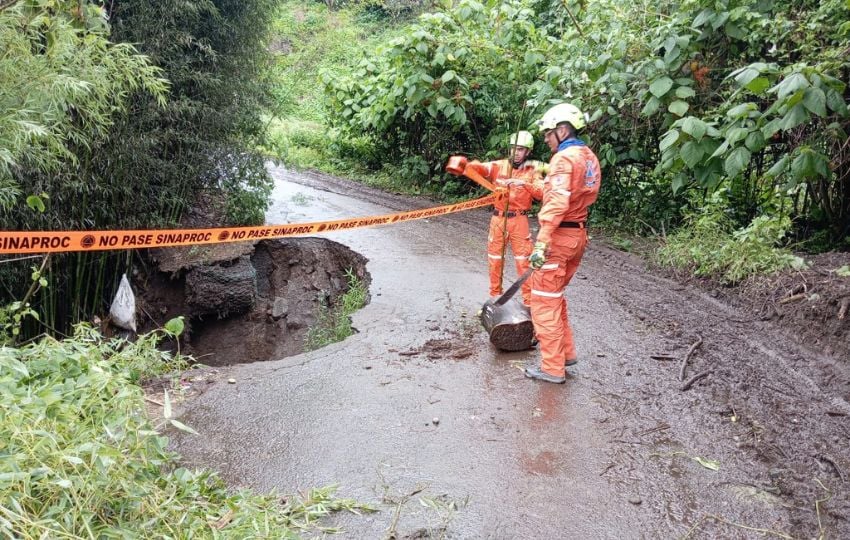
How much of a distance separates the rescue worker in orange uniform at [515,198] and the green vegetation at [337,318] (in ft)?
4.90

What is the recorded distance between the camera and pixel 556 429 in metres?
3.98

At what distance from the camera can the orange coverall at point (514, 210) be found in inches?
224

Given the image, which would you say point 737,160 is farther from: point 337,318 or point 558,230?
point 337,318

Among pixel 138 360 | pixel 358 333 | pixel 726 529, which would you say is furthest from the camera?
pixel 358 333

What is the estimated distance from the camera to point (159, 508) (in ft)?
7.96

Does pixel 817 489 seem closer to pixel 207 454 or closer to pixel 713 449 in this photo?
pixel 713 449

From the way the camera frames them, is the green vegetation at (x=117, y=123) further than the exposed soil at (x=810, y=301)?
No

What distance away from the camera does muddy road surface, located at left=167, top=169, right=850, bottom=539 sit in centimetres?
315

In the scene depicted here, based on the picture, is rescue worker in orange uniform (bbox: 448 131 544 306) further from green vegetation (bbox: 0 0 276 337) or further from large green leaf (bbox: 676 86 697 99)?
green vegetation (bbox: 0 0 276 337)

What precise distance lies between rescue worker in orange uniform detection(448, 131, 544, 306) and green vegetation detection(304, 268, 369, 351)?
1.49m

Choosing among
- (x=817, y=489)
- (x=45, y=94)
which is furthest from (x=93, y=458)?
(x=817, y=489)

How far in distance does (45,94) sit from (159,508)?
3.12 metres

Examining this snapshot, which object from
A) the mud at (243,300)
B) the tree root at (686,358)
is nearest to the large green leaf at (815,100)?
the tree root at (686,358)

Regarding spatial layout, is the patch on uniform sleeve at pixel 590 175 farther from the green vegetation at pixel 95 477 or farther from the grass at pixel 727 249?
the grass at pixel 727 249
